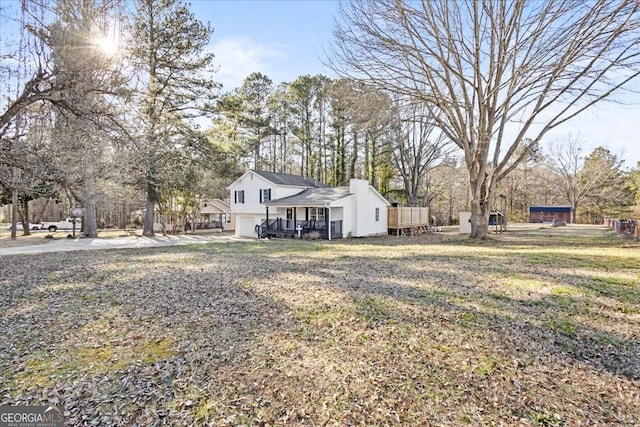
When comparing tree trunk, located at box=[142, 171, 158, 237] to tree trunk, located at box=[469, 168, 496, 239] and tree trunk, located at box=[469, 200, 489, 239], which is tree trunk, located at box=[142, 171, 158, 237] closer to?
tree trunk, located at box=[469, 168, 496, 239]

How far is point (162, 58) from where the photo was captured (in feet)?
64.2

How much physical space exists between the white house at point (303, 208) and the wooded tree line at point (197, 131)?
252 cm

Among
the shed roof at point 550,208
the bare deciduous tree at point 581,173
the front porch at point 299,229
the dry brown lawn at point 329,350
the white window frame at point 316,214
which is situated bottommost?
the dry brown lawn at point 329,350

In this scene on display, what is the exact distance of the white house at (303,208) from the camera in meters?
19.4

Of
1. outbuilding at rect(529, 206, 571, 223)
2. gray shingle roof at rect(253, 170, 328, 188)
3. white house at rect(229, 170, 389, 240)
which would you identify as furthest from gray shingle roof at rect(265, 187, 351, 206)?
outbuilding at rect(529, 206, 571, 223)

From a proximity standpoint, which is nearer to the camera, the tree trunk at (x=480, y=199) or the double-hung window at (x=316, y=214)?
the tree trunk at (x=480, y=199)

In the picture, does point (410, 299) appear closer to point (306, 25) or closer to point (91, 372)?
point (91, 372)

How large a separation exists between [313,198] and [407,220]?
704cm

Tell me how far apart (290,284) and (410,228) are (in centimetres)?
1737

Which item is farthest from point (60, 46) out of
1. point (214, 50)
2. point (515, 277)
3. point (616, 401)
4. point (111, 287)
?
point (214, 50)

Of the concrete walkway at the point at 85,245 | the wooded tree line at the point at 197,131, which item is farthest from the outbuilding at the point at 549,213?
the concrete walkway at the point at 85,245

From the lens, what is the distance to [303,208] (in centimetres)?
2130

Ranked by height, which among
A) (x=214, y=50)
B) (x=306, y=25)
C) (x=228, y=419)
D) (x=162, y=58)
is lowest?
(x=228, y=419)

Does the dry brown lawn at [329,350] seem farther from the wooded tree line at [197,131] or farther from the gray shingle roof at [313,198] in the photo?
the gray shingle roof at [313,198]
